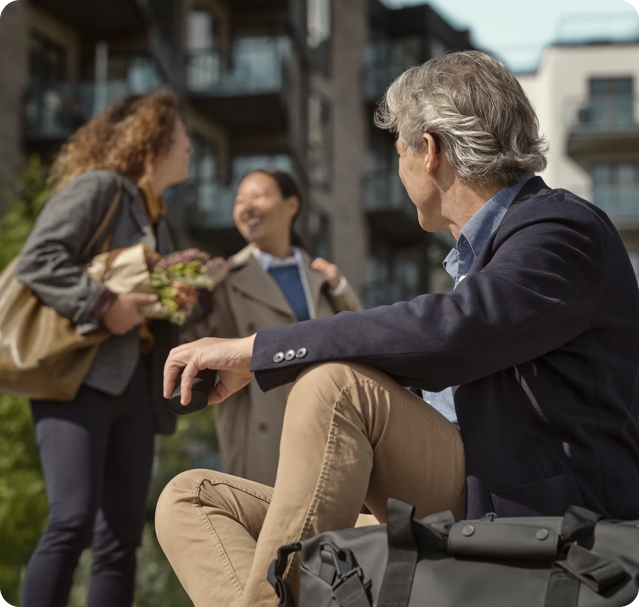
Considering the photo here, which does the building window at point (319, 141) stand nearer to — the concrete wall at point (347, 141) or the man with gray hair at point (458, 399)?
the concrete wall at point (347, 141)

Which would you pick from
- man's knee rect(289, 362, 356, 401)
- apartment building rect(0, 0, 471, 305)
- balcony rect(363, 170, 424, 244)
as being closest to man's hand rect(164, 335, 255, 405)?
man's knee rect(289, 362, 356, 401)

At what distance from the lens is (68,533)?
3713 mm

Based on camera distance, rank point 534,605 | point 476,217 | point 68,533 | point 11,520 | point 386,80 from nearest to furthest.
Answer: point 534,605
point 476,217
point 68,533
point 11,520
point 386,80

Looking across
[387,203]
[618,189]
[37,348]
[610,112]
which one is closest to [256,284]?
[37,348]

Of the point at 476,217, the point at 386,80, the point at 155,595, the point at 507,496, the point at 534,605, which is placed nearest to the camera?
the point at 534,605

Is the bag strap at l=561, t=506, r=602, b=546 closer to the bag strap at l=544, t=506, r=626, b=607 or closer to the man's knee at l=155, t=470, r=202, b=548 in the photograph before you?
the bag strap at l=544, t=506, r=626, b=607

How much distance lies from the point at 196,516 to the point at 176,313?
1.81m

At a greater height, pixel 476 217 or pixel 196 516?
pixel 476 217

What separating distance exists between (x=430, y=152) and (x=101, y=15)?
18.7 metres

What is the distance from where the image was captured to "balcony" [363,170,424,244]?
29.6m

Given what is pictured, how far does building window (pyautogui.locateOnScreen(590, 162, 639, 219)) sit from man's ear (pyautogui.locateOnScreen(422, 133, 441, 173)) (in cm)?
3462

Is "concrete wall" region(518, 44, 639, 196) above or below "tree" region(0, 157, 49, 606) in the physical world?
above

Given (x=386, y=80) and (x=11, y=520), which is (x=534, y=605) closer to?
(x=11, y=520)

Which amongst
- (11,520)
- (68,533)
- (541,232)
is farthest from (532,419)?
(11,520)
